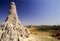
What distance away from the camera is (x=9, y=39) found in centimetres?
1684

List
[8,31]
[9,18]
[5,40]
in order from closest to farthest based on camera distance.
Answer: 1. [5,40]
2. [8,31]
3. [9,18]

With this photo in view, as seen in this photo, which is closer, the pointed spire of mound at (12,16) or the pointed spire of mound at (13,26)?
the pointed spire of mound at (13,26)

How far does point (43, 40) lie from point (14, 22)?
7642 mm

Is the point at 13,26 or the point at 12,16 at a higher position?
the point at 12,16

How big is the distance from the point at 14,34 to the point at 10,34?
2.17 ft

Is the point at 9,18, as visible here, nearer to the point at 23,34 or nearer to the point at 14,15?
the point at 14,15

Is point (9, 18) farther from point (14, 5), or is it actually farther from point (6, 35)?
point (6, 35)

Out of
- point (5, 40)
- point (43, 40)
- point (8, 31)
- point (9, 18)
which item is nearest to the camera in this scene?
point (5, 40)

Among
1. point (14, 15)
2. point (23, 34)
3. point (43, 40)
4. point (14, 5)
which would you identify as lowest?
point (43, 40)

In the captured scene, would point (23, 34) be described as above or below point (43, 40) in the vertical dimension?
above

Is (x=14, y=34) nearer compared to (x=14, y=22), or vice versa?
(x=14, y=34)

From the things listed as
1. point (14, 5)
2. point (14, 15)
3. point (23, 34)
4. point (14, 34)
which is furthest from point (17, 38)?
point (14, 5)

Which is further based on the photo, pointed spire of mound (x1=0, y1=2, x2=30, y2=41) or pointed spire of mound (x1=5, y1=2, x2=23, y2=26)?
pointed spire of mound (x1=5, y1=2, x2=23, y2=26)

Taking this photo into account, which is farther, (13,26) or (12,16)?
(12,16)
